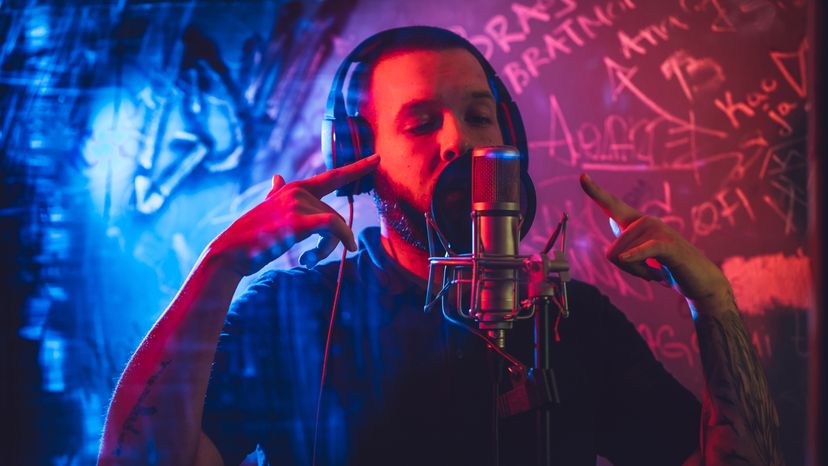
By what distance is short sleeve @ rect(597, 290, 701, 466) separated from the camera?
1264mm

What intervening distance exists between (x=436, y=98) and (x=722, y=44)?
1.42m

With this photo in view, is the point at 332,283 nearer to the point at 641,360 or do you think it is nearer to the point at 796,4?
the point at 641,360

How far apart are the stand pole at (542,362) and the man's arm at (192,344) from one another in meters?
0.35

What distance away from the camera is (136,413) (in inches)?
40.1

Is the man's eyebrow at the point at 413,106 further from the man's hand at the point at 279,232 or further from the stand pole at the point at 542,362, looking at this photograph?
the stand pole at the point at 542,362

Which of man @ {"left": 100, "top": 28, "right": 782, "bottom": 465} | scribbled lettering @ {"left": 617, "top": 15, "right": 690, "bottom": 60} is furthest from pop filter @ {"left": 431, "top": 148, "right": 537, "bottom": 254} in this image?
scribbled lettering @ {"left": 617, "top": 15, "right": 690, "bottom": 60}

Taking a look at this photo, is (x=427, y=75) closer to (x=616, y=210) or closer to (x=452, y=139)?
(x=452, y=139)

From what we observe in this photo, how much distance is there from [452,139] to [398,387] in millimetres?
535

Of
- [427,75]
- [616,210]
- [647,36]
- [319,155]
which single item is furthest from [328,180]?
[647,36]

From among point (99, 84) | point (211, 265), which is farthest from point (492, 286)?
point (99, 84)

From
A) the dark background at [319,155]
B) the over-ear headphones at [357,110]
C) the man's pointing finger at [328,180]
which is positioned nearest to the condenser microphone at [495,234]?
the man's pointing finger at [328,180]

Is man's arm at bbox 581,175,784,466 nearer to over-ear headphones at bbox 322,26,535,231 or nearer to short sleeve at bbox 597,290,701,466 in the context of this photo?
short sleeve at bbox 597,290,701,466

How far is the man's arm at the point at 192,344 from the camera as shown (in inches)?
39.8

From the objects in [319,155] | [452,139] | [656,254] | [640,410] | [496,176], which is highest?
[319,155]
